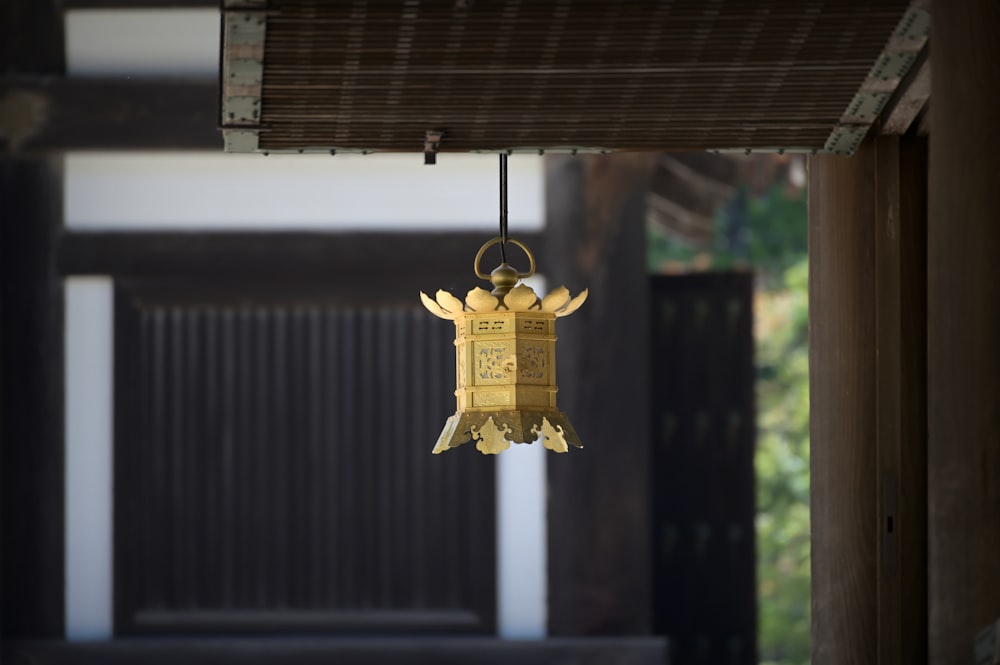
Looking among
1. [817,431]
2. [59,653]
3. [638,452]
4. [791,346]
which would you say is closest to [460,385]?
[817,431]

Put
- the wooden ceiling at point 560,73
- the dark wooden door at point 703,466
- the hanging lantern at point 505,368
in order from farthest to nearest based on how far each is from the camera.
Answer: the dark wooden door at point 703,466 < the hanging lantern at point 505,368 < the wooden ceiling at point 560,73

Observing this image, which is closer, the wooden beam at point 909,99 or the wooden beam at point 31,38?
the wooden beam at point 909,99

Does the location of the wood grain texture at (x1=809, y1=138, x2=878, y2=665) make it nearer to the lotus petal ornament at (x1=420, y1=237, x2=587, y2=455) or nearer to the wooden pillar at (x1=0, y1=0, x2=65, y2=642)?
the lotus petal ornament at (x1=420, y1=237, x2=587, y2=455)

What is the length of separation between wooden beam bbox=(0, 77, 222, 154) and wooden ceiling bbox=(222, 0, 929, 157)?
3.38m

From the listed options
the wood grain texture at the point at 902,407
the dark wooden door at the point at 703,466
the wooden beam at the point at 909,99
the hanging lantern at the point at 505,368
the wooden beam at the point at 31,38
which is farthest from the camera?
the dark wooden door at the point at 703,466

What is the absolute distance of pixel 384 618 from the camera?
9.34 meters

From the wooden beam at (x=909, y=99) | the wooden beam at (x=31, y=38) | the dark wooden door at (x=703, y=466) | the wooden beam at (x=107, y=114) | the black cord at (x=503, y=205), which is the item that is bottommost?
the dark wooden door at (x=703, y=466)

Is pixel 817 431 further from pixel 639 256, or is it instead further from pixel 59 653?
pixel 59 653

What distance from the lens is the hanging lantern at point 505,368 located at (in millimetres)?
6102

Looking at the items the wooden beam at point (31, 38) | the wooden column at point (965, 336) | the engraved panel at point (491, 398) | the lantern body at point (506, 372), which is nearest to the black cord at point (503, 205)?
the lantern body at point (506, 372)

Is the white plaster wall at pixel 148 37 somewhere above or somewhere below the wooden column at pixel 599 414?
above

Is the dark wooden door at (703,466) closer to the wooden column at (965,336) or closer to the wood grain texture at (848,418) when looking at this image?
the wood grain texture at (848,418)

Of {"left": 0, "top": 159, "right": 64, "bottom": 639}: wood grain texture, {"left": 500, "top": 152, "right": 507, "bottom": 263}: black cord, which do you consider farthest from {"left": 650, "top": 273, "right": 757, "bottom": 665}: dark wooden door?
{"left": 500, "top": 152, "right": 507, "bottom": 263}: black cord

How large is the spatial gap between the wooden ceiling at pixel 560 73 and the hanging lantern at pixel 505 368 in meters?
0.52
